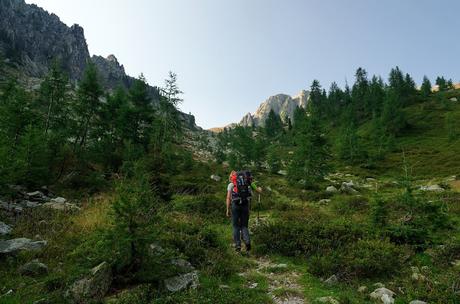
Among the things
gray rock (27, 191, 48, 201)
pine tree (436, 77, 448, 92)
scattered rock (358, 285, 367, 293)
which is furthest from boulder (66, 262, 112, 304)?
pine tree (436, 77, 448, 92)

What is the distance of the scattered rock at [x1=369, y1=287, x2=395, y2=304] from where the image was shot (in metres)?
6.52

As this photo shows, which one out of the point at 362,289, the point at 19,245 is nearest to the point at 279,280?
the point at 362,289

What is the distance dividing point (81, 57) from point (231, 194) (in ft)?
602

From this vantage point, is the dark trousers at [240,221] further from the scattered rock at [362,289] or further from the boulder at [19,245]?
the boulder at [19,245]

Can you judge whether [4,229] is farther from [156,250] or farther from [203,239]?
[203,239]

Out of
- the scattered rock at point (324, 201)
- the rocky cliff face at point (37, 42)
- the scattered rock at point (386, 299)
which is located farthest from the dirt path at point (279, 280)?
the rocky cliff face at point (37, 42)

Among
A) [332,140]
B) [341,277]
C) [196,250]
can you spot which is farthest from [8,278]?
[332,140]

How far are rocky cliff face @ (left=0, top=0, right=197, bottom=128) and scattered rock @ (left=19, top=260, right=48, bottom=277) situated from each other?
93705 millimetres

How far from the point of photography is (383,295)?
6.68 m

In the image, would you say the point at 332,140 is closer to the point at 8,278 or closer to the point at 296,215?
the point at 296,215

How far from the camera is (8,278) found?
6.35m

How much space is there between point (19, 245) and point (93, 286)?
2672 millimetres

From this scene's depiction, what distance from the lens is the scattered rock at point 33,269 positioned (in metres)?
6.66

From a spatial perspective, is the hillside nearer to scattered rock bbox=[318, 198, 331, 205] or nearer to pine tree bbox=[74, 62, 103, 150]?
scattered rock bbox=[318, 198, 331, 205]
